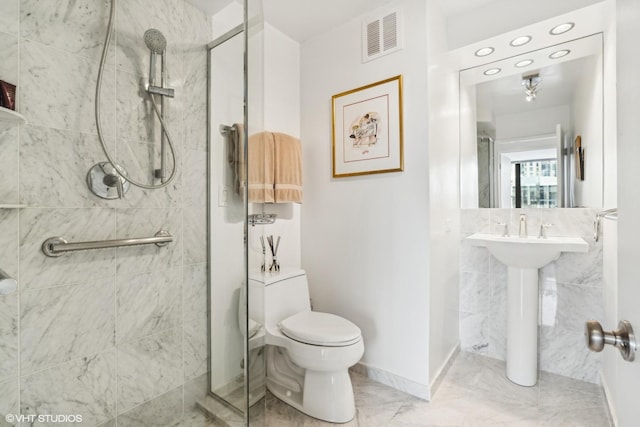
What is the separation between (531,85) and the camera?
2102mm

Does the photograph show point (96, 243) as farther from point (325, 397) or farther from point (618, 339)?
point (618, 339)

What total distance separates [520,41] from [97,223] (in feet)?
8.27

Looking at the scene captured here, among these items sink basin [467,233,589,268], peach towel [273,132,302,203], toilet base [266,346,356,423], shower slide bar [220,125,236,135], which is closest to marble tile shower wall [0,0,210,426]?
shower slide bar [220,125,236,135]

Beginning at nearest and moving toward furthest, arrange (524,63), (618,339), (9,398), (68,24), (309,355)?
(618,339)
(9,398)
(68,24)
(309,355)
(524,63)

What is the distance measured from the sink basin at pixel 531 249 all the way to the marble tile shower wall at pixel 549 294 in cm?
15

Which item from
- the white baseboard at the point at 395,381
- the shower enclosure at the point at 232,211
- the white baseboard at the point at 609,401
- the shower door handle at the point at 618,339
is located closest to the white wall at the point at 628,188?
the shower door handle at the point at 618,339

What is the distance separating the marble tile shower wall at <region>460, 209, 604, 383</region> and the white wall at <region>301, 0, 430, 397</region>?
75 centimetres

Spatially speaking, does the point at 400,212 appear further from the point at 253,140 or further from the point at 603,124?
the point at 603,124

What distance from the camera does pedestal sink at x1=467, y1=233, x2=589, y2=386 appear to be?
1783 millimetres

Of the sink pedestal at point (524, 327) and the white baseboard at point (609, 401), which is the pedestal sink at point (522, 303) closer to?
the sink pedestal at point (524, 327)

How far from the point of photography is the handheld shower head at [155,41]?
47.5 inches

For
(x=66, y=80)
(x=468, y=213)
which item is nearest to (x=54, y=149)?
(x=66, y=80)

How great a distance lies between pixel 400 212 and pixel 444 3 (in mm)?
1364

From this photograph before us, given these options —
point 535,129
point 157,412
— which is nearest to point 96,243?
point 157,412
